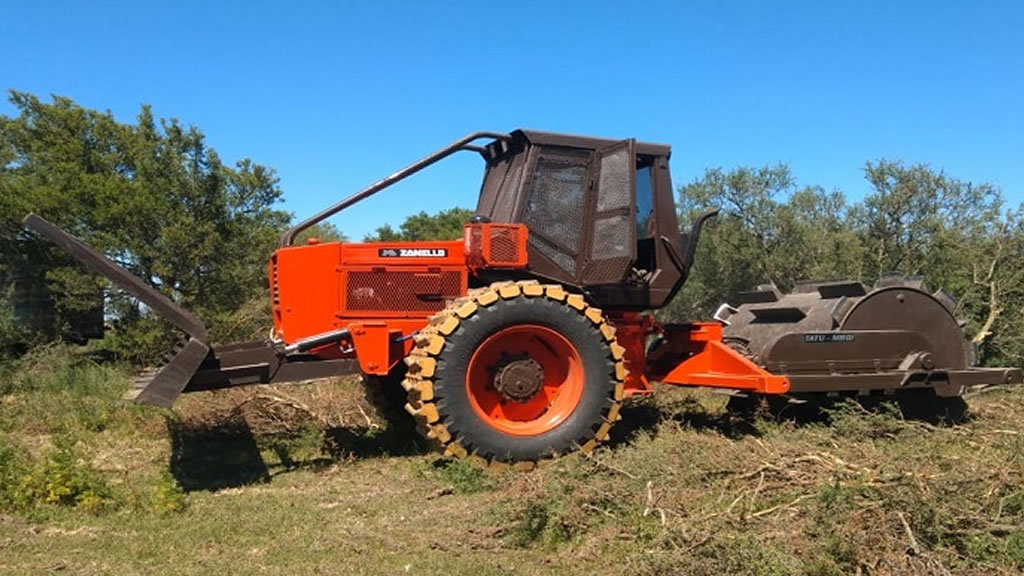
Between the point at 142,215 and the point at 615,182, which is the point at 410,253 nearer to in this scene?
the point at 615,182

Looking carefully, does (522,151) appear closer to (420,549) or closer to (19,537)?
(420,549)

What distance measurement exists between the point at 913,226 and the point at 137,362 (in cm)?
1343

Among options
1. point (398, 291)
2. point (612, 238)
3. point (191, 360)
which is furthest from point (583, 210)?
point (191, 360)

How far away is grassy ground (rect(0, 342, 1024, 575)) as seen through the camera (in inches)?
160

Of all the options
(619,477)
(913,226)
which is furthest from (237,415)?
(913,226)

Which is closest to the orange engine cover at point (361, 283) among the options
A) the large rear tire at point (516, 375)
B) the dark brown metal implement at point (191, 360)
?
the dark brown metal implement at point (191, 360)

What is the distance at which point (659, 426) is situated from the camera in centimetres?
758

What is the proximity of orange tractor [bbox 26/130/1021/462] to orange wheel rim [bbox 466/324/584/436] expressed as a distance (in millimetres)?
16

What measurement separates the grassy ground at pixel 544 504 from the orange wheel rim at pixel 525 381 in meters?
0.57

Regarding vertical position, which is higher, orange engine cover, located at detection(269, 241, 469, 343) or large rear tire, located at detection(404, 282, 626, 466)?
orange engine cover, located at detection(269, 241, 469, 343)

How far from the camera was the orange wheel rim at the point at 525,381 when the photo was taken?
22.5ft

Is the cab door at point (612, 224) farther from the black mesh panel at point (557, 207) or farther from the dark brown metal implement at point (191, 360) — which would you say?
the dark brown metal implement at point (191, 360)

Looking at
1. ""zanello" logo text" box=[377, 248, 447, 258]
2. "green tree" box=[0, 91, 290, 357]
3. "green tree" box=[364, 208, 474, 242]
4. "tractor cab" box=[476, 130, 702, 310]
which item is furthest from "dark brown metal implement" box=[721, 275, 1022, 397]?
"green tree" box=[364, 208, 474, 242]

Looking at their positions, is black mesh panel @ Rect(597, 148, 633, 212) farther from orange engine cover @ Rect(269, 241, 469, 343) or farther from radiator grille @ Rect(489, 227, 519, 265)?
orange engine cover @ Rect(269, 241, 469, 343)
